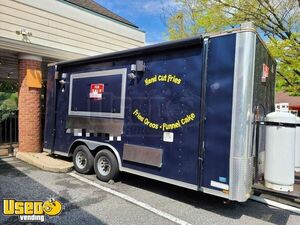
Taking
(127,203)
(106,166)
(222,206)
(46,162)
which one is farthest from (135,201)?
(46,162)

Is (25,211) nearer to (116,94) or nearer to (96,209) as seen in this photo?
(96,209)

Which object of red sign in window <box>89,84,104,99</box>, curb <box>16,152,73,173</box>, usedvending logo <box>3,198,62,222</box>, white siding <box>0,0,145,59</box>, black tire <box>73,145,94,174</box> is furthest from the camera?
white siding <box>0,0,145,59</box>

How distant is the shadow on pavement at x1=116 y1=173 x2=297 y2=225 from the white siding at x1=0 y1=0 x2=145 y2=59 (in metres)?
5.86

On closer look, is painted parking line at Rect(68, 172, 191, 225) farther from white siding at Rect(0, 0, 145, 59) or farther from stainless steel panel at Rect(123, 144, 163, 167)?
white siding at Rect(0, 0, 145, 59)

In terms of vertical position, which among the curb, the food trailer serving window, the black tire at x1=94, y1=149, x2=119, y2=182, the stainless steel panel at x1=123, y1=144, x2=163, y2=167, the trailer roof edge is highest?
the trailer roof edge

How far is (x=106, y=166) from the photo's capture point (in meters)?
7.20

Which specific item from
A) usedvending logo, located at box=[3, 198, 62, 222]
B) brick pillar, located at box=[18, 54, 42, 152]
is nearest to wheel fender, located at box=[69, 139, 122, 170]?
usedvending logo, located at box=[3, 198, 62, 222]

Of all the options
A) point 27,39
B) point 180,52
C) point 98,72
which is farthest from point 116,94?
point 27,39

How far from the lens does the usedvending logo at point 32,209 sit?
504cm

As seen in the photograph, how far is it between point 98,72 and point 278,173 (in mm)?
4576

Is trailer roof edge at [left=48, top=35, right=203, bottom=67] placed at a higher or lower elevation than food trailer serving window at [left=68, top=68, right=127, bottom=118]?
higher

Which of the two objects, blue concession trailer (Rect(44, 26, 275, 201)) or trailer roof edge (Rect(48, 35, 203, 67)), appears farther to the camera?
trailer roof edge (Rect(48, 35, 203, 67))

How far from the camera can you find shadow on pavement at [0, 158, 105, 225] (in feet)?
16.1

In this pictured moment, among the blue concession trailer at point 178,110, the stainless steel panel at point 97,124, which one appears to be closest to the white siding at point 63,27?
the blue concession trailer at point 178,110
